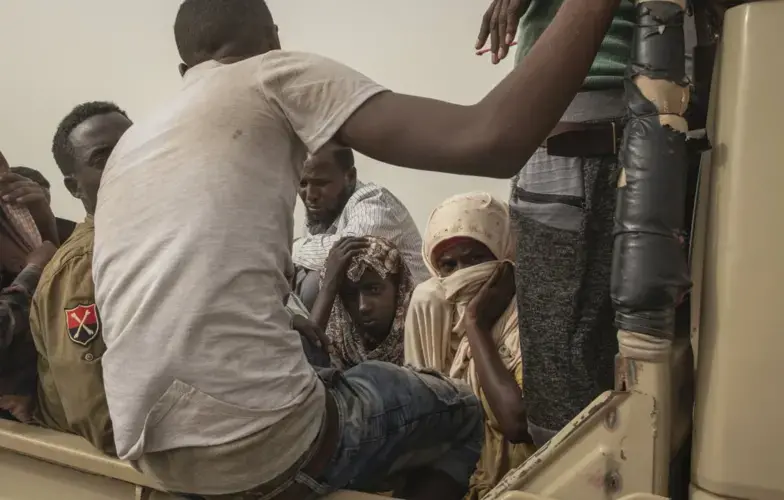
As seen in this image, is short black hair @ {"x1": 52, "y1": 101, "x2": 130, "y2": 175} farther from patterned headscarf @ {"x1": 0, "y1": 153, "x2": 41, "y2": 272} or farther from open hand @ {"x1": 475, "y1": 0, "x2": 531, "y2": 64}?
open hand @ {"x1": 475, "y1": 0, "x2": 531, "y2": 64}

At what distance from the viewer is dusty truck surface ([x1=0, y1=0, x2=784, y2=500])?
0.80m

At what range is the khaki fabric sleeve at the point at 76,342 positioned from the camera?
1348 millimetres

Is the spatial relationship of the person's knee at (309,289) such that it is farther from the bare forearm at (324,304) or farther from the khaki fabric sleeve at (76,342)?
the khaki fabric sleeve at (76,342)

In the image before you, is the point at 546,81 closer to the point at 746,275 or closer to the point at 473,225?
the point at 746,275

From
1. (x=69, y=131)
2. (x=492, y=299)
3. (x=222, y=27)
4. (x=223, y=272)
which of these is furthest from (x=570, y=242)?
(x=69, y=131)

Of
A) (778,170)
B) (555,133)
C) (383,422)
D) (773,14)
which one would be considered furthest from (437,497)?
(773,14)

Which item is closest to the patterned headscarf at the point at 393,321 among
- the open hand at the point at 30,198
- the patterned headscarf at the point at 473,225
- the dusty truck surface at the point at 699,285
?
the patterned headscarf at the point at 473,225

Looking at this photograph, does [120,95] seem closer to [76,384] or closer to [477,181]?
[477,181]

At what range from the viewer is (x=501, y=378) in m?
1.72

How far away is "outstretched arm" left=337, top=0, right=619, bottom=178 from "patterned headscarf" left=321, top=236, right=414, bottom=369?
135cm

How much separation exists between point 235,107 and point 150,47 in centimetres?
297

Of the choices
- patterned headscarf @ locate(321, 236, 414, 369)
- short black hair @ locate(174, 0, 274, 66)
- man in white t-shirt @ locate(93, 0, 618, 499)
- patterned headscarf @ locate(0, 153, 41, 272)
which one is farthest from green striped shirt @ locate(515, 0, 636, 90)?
patterned headscarf @ locate(0, 153, 41, 272)

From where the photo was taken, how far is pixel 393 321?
229 cm

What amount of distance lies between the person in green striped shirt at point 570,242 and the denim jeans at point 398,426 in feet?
0.67
